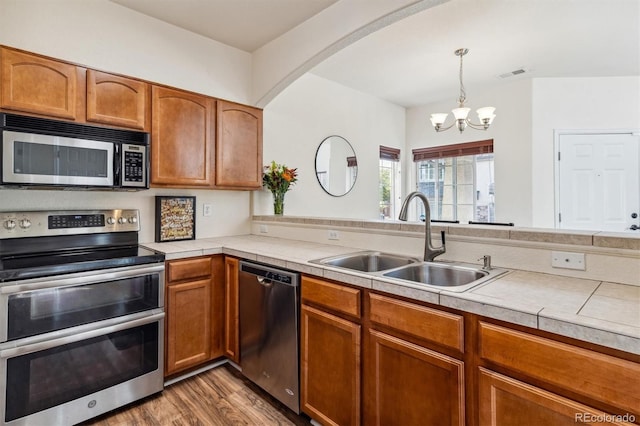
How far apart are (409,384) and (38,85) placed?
2.59 metres

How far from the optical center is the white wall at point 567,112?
3850 mm

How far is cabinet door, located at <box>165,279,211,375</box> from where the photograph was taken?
2184 millimetres

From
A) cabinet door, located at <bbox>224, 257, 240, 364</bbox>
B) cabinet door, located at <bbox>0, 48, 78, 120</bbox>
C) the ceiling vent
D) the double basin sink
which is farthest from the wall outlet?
the ceiling vent

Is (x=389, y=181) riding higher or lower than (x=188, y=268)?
higher

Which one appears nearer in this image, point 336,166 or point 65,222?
point 65,222

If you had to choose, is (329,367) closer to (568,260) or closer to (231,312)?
(231,312)

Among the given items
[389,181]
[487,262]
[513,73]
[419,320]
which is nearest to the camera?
[419,320]

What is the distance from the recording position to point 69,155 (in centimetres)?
200

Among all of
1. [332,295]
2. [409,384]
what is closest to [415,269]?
[332,295]

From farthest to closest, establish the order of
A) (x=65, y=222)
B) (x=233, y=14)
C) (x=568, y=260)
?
(x=233, y=14) < (x=65, y=222) < (x=568, y=260)

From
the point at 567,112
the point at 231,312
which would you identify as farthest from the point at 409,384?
the point at 567,112

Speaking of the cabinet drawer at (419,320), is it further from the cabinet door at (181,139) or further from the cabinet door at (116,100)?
the cabinet door at (116,100)

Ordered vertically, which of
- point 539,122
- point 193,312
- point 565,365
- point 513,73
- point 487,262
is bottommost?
point 193,312

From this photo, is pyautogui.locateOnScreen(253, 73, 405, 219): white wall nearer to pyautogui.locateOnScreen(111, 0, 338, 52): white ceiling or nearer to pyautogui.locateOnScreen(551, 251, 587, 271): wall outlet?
pyautogui.locateOnScreen(111, 0, 338, 52): white ceiling
